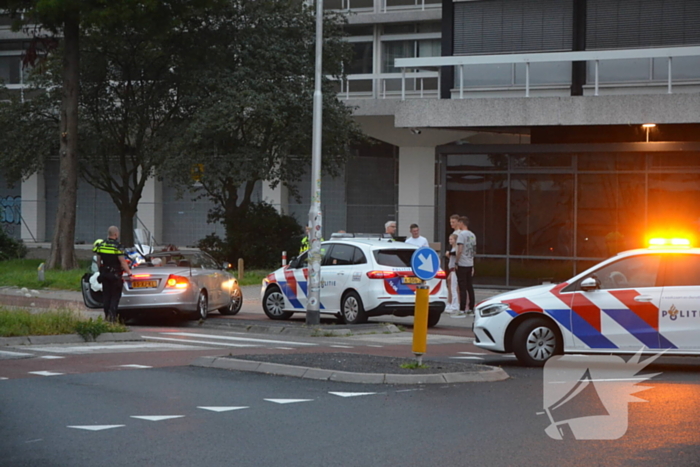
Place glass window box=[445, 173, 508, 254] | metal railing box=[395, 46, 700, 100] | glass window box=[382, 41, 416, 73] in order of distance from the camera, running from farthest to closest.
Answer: glass window box=[382, 41, 416, 73] < glass window box=[445, 173, 508, 254] < metal railing box=[395, 46, 700, 100]

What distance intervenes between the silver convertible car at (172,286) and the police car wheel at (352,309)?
2.81m

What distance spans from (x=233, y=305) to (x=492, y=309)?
9.44m

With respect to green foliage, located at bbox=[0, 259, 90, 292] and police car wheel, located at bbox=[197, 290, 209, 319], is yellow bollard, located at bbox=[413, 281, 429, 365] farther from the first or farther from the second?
green foliage, located at bbox=[0, 259, 90, 292]

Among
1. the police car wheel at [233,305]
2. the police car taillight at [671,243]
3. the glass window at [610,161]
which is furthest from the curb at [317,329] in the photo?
the glass window at [610,161]

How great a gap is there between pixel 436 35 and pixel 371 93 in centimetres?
379

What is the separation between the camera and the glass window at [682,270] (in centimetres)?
1195

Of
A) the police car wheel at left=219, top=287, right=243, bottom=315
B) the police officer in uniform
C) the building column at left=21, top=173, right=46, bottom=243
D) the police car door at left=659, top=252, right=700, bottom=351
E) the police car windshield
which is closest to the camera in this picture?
the police car door at left=659, top=252, right=700, bottom=351

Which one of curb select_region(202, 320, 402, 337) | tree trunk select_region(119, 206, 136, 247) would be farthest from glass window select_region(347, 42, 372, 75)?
curb select_region(202, 320, 402, 337)

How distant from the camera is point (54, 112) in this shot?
3406 cm

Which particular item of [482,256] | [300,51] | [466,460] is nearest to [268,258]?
[300,51]

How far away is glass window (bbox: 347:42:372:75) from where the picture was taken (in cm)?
4441

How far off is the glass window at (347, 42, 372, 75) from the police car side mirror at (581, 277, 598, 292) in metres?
33.0

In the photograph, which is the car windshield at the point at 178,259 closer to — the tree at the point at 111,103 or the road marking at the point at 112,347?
the road marking at the point at 112,347

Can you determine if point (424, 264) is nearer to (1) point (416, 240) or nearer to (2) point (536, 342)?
(2) point (536, 342)
